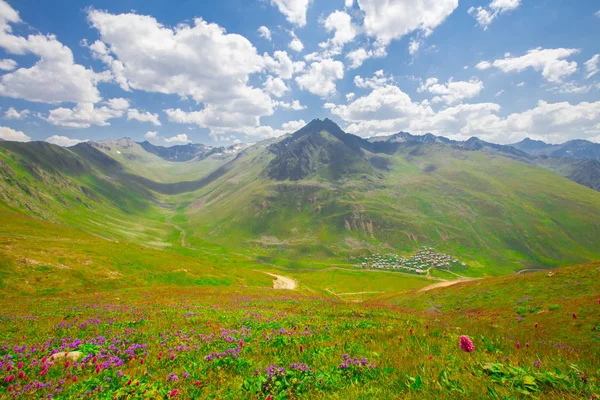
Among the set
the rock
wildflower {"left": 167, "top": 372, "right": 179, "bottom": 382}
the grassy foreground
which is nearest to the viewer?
the grassy foreground

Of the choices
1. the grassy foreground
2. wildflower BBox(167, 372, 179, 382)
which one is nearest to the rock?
the grassy foreground

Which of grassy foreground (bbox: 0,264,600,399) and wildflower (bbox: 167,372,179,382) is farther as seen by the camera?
wildflower (bbox: 167,372,179,382)

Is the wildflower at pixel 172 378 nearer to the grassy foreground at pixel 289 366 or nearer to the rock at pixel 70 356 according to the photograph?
the grassy foreground at pixel 289 366

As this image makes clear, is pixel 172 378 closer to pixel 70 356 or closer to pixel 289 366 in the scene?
pixel 289 366

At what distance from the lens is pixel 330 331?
39.3ft

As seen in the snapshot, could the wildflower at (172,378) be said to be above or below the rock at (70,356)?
above

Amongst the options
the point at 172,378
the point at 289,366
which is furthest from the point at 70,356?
the point at 289,366

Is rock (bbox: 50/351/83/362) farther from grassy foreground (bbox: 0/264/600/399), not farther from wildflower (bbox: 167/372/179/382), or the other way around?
wildflower (bbox: 167/372/179/382)

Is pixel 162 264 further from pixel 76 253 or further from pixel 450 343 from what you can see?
pixel 450 343

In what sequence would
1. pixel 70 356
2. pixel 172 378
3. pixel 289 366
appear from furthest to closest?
pixel 70 356 → pixel 289 366 → pixel 172 378

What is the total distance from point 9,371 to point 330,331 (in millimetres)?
10118

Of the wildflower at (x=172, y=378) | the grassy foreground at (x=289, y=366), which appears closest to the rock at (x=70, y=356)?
the grassy foreground at (x=289, y=366)

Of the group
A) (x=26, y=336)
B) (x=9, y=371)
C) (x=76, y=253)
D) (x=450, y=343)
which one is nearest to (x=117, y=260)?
(x=76, y=253)

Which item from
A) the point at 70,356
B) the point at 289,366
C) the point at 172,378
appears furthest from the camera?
the point at 70,356
